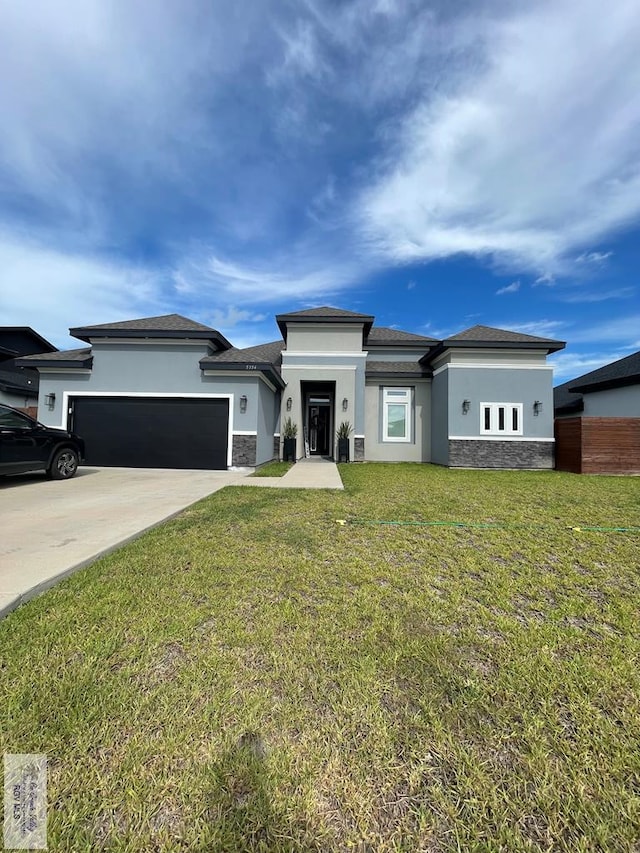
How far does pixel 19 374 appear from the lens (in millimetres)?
19188

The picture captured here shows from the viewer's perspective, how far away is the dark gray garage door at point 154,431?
10.7m

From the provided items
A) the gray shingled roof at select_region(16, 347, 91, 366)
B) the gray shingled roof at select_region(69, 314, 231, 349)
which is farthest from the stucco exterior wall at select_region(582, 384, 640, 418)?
the gray shingled roof at select_region(16, 347, 91, 366)

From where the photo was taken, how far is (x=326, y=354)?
1348cm

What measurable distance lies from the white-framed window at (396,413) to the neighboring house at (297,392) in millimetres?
42

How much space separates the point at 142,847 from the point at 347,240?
1499cm

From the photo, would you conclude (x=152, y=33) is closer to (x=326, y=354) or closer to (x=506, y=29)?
(x=506, y=29)

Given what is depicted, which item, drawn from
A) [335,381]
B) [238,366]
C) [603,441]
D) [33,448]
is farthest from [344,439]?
[33,448]

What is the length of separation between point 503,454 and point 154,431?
1176 cm

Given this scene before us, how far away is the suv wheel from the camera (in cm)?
780

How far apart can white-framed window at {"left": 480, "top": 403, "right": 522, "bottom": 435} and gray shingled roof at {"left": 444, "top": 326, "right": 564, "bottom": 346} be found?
89.1 inches

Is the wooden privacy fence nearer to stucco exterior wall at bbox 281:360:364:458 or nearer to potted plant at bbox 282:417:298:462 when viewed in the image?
stucco exterior wall at bbox 281:360:364:458

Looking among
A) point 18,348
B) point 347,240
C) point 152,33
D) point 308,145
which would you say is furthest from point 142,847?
point 18,348

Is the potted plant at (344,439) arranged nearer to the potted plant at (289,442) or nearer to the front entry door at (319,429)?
the potted plant at (289,442)

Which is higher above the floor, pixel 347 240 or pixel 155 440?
pixel 347 240
